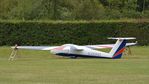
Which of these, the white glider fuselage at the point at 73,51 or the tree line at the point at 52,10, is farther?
the tree line at the point at 52,10

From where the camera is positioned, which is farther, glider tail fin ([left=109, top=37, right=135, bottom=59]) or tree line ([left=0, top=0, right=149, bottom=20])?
tree line ([left=0, top=0, right=149, bottom=20])

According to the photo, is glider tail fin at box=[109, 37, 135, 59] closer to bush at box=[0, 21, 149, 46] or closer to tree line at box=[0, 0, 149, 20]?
bush at box=[0, 21, 149, 46]

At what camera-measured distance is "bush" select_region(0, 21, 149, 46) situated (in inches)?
2110

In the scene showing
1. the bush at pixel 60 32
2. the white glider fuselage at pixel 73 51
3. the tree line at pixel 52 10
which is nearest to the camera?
the white glider fuselage at pixel 73 51

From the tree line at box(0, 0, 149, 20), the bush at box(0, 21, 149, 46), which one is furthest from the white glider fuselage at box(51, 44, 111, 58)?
the tree line at box(0, 0, 149, 20)

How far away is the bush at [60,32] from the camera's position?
5359 cm

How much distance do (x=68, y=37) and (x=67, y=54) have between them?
12.3 meters

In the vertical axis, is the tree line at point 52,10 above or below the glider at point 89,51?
below

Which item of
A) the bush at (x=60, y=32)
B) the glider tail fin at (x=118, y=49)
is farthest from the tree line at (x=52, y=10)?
the glider tail fin at (x=118, y=49)

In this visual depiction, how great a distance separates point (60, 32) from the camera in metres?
54.0

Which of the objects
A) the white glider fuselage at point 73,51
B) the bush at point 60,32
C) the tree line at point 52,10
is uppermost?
the white glider fuselage at point 73,51

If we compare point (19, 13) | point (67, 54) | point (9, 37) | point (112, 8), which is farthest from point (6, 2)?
point (67, 54)

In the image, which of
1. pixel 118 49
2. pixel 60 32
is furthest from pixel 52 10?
pixel 118 49

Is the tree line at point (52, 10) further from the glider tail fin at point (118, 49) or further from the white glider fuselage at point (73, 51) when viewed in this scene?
the glider tail fin at point (118, 49)
